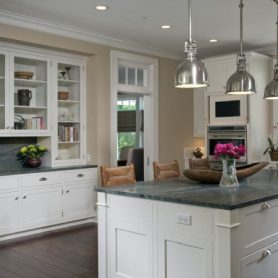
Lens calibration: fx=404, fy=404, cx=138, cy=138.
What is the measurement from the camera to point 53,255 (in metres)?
4.36

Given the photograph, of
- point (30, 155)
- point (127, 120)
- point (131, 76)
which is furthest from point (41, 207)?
point (127, 120)

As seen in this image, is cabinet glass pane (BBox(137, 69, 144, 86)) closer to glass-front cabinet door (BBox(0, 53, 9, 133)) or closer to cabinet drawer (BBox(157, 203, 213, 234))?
glass-front cabinet door (BBox(0, 53, 9, 133))

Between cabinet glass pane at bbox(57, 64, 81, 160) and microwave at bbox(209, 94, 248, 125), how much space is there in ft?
7.75

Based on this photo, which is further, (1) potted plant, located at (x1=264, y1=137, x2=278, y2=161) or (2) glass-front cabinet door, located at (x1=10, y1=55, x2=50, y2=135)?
(1) potted plant, located at (x1=264, y1=137, x2=278, y2=161)

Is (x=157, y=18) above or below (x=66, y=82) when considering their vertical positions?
above

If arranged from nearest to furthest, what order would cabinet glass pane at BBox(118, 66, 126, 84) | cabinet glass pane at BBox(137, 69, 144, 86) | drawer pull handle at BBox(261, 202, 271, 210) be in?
drawer pull handle at BBox(261, 202, 271, 210) < cabinet glass pane at BBox(118, 66, 126, 84) < cabinet glass pane at BBox(137, 69, 144, 86)

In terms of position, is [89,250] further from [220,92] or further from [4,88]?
[220,92]

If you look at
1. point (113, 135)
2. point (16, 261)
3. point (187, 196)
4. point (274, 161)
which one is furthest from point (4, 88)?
point (274, 161)

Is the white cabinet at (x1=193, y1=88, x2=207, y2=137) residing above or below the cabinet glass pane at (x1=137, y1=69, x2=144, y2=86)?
below

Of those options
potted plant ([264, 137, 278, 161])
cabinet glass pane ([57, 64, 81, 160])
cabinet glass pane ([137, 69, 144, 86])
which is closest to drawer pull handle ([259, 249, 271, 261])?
cabinet glass pane ([57, 64, 81, 160])

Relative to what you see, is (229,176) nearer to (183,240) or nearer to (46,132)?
(183,240)

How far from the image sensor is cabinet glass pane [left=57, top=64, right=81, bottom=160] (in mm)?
5836

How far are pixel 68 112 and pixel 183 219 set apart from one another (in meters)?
3.64

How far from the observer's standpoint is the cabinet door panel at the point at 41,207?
510cm
